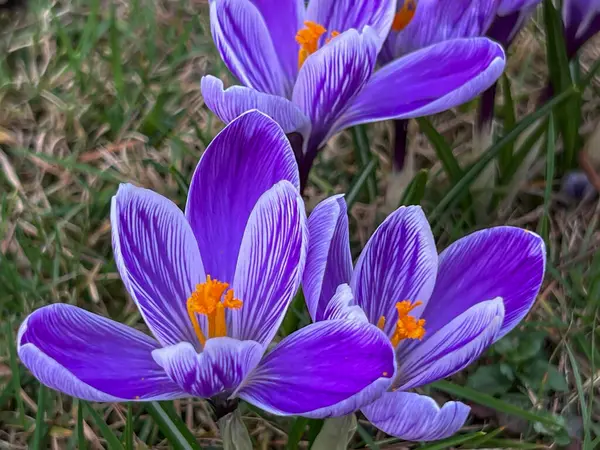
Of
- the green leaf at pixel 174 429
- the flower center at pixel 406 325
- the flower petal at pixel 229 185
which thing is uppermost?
the flower petal at pixel 229 185

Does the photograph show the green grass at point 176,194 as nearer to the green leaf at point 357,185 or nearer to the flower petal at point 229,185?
the green leaf at point 357,185

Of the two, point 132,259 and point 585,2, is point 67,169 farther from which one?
point 585,2

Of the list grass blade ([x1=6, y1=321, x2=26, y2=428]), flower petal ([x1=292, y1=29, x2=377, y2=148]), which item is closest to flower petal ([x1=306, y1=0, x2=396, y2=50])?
flower petal ([x1=292, y1=29, x2=377, y2=148])

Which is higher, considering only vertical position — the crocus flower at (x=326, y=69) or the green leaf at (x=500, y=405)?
the crocus flower at (x=326, y=69)

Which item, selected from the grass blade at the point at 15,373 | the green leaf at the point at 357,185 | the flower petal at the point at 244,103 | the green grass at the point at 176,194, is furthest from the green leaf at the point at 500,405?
the grass blade at the point at 15,373

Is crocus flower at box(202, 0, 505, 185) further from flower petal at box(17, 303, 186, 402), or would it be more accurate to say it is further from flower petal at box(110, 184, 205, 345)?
flower petal at box(17, 303, 186, 402)

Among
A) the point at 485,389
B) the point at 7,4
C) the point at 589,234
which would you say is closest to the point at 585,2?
the point at 589,234

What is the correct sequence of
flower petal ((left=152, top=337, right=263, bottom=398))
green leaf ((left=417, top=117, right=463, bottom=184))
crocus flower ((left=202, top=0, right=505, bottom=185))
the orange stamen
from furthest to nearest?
green leaf ((left=417, top=117, right=463, bottom=184))
crocus flower ((left=202, top=0, right=505, bottom=185))
the orange stamen
flower petal ((left=152, top=337, right=263, bottom=398))
